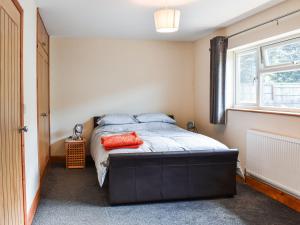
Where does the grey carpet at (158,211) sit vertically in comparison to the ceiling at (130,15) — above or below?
below

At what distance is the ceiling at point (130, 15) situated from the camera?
10.5 feet

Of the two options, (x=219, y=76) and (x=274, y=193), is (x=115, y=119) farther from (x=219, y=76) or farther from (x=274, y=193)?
(x=274, y=193)

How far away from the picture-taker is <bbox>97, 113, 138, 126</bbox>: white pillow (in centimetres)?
461

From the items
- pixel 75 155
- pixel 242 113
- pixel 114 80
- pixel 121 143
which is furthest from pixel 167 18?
pixel 75 155

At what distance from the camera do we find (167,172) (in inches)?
119

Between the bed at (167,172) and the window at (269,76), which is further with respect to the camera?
the window at (269,76)

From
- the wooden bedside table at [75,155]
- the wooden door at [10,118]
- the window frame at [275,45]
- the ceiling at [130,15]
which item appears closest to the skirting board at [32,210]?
the wooden door at [10,118]

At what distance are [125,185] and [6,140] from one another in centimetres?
144

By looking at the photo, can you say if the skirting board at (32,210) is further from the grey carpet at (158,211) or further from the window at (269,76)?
the window at (269,76)

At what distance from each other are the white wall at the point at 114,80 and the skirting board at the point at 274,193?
6.59 feet

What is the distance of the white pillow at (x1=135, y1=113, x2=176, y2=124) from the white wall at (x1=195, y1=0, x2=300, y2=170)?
0.62 m

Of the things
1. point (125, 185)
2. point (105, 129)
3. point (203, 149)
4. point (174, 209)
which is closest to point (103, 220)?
point (125, 185)

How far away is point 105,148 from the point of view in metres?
3.22

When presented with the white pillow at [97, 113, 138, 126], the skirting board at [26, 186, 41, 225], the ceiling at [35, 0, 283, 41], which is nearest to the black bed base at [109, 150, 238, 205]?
the skirting board at [26, 186, 41, 225]
